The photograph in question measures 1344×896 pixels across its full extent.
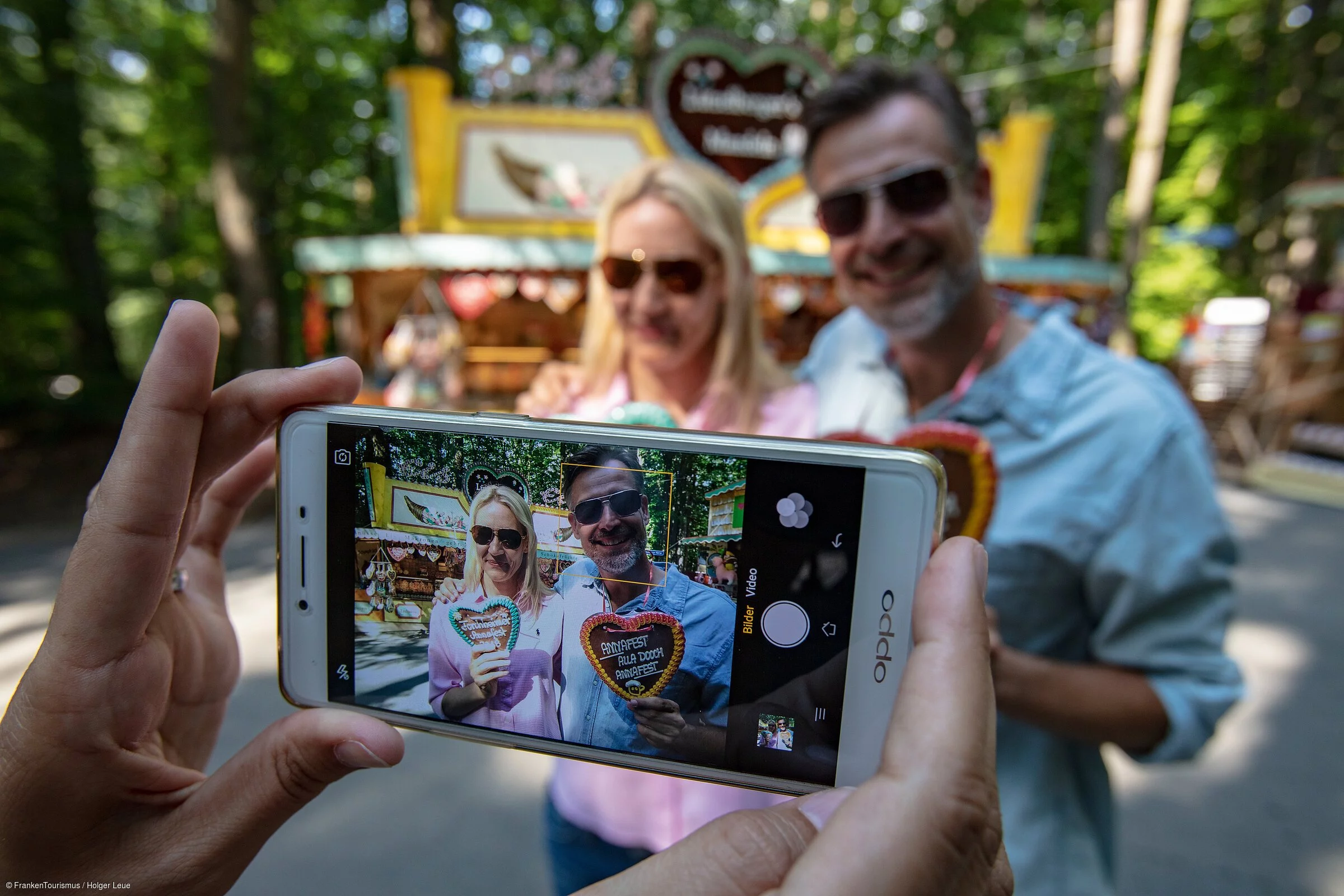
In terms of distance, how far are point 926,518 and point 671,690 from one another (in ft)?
1.56

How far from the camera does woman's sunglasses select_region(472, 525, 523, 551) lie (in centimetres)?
117

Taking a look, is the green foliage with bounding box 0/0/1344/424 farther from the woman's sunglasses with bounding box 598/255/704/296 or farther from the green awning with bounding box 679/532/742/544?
the green awning with bounding box 679/532/742/544

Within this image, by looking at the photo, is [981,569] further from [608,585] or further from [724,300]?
[724,300]

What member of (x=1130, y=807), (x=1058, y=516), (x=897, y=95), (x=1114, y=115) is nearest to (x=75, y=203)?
(x=897, y=95)

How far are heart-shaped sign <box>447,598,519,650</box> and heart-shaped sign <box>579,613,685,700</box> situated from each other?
12 cm

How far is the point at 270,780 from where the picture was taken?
104cm

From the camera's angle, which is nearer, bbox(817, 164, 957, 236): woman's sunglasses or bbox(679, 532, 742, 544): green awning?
bbox(679, 532, 742, 544): green awning

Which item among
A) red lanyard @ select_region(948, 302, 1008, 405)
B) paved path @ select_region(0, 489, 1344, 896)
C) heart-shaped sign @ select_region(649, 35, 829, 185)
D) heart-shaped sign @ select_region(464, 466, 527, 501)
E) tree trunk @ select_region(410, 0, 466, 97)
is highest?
tree trunk @ select_region(410, 0, 466, 97)

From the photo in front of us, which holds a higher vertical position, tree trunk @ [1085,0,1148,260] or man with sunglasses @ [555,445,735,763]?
tree trunk @ [1085,0,1148,260]

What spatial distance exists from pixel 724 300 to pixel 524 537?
3.53 ft

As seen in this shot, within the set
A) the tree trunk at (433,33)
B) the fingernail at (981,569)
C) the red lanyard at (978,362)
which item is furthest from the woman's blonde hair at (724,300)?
the tree trunk at (433,33)

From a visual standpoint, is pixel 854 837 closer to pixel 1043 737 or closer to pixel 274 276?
pixel 1043 737

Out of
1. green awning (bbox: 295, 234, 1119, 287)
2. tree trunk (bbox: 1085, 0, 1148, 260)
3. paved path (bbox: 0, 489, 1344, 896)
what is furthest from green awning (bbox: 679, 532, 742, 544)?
tree trunk (bbox: 1085, 0, 1148, 260)

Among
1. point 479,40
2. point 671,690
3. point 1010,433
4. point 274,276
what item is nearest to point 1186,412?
point 1010,433
